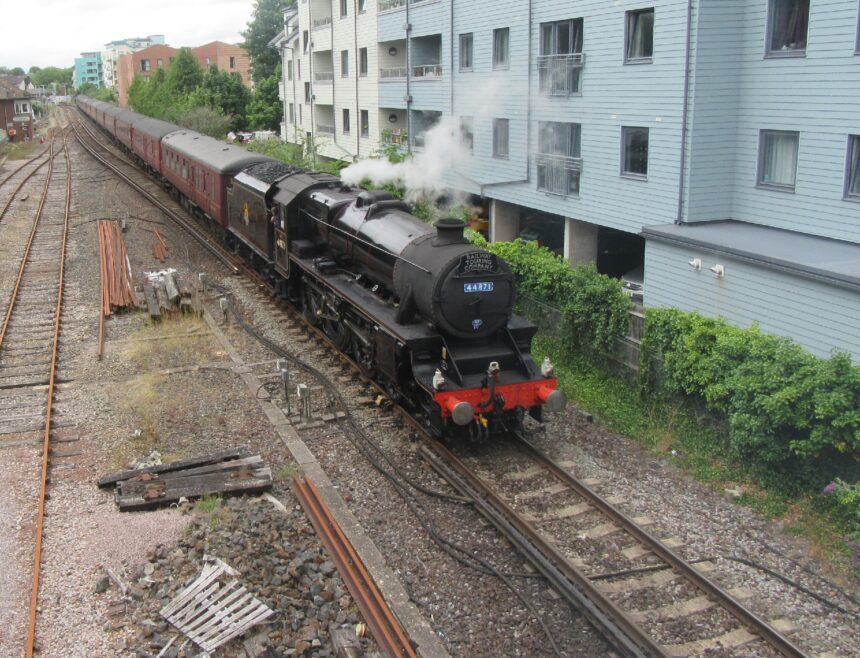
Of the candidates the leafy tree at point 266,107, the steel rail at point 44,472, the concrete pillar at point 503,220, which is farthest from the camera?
the leafy tree at point 266,107

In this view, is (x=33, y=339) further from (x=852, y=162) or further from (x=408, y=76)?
(x=408, y=76)

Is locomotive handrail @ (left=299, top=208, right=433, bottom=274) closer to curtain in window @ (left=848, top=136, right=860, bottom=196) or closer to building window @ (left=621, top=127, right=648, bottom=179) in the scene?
building window @ (left=621, top=127, right=648, bottom=179)

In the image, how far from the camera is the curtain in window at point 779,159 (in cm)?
1503

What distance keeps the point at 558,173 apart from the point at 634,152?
9.28 feet

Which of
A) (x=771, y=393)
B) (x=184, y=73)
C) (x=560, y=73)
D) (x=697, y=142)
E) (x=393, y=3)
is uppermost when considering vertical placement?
(x=184, y=73)

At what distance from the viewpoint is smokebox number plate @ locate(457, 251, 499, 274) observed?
10.4 metres

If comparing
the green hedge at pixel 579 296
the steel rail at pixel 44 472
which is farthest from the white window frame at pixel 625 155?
the steel rail at pixel 44 472

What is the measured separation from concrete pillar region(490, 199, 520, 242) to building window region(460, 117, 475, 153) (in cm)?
180

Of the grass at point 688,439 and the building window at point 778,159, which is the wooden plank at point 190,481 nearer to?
the grass at point 688,439

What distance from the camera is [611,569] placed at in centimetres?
814

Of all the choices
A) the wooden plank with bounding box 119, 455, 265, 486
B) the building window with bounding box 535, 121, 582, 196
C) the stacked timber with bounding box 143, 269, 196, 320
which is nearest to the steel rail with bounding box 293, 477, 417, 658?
the wooden plank with bounding box 119, 455, 265, 486

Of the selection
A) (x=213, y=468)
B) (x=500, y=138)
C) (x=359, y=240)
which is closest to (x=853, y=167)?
(x=359, y=240)

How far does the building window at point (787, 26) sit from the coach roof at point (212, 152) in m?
13.0

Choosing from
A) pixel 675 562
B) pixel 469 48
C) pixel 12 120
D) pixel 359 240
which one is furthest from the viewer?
pixel 12 120
